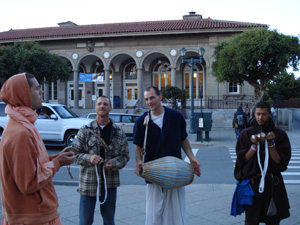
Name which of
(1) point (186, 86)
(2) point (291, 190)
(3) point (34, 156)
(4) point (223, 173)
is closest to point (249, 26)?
(1) point (186, 86)

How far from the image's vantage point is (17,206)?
2459 millimetres

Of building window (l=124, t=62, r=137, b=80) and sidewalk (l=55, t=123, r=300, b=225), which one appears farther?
building window (l=124, t=62, r=137, b=80)

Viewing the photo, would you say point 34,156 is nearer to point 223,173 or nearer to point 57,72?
→ point 223,173

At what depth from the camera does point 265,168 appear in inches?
145

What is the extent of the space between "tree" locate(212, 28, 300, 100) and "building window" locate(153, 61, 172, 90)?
12924 mm

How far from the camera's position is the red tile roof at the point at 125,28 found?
1161 inches

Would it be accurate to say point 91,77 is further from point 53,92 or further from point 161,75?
point 161,75

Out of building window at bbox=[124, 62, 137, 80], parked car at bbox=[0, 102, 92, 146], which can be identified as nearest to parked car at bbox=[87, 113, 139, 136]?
parked car at bbox=[0, 102, 92, 146]

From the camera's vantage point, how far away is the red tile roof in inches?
1161

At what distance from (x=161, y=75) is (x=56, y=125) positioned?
2179cm

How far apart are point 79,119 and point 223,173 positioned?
7.07 meters

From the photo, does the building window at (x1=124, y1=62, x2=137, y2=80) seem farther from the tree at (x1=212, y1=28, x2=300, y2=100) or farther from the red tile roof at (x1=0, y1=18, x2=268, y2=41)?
the tree at (x1=212, y1=28, x2=300, y2=100)

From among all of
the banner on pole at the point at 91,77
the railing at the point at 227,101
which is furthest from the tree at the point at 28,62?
the railing at the point at 227,101

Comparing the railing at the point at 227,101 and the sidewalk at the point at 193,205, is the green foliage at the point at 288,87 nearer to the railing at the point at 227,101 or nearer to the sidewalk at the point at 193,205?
the railing at the point at 227,101
